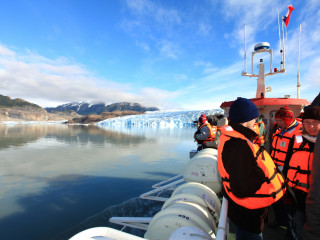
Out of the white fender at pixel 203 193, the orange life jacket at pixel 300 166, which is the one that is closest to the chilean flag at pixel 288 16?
the orange life jacket at pixel 300 166

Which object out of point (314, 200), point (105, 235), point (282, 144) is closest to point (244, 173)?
point (314, 200)

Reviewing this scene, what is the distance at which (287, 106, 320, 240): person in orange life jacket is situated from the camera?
1.89 m

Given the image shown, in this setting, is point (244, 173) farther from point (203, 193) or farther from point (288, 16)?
point (288, 16)

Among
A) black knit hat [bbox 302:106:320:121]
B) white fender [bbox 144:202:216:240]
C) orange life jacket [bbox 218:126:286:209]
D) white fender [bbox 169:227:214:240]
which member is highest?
black knit hat [bbox 302:106:320:121]

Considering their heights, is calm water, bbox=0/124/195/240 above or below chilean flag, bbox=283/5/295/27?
below

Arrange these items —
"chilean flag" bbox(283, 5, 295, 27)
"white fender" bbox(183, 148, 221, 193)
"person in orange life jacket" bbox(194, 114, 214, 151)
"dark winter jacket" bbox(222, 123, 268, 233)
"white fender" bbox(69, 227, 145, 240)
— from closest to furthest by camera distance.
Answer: "white fender" bbox(69, 227, 145, 240) < "dark winter jacket" bbox(222, 123, 268, 233) < "white fender" bbox(183, 148, 221, 193) < "person in orange life jacket" bbox(194, 114, 214, 151) < "chilean flag" bbox(283, 5, 295, 27)

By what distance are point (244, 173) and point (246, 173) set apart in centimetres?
1

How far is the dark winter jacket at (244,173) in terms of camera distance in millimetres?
1307

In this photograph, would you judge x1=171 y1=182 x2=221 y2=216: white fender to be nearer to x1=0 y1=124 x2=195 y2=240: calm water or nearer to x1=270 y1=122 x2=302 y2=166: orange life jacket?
x1=270 y1=122 x2=302 y2=166: orange life jacket

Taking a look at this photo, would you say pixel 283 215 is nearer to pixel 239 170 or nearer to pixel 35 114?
pixel 239 170

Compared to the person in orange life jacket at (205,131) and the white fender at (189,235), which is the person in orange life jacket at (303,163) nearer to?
the white fender at (189,235)

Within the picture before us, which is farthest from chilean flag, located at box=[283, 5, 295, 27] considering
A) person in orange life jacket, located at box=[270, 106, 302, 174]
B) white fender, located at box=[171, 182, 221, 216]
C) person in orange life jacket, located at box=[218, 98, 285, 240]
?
person in orange life jacket, located at box=[218, 98, 285, 240]

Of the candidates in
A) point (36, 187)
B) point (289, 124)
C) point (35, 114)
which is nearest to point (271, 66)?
point (289, 124)

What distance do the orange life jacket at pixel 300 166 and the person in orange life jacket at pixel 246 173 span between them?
2.00ft
